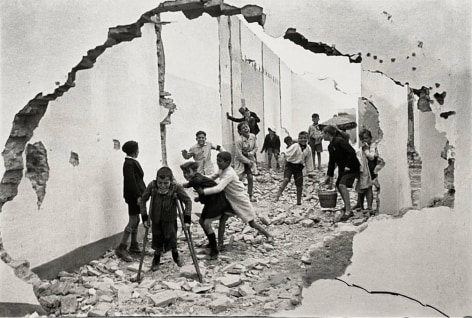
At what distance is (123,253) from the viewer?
4.53 metres

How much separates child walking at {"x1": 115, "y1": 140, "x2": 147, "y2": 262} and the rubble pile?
13 cm

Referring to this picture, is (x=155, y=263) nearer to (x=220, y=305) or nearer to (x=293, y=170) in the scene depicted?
(x=220, y=305)

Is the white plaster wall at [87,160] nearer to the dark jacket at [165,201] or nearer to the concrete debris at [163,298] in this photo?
the dark jacket at [165,201]

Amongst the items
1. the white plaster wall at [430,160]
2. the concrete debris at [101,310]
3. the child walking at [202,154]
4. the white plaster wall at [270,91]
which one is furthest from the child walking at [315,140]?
the concrete debris at [101,310]

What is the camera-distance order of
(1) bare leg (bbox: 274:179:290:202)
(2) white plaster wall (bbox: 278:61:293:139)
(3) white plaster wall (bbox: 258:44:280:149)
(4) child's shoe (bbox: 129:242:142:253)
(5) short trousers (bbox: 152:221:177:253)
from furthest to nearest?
1. (2) white plaster wall (bbox: 278:61:293:139)
2. (3) white plaster wall (bbox: 258:44:280:149)
3. (1) bare leg (bbox: 274:179:290:202)
4. (4) child's shoe (bbox: 129:242:142:253)
5. (5) short trousers (bbox: 152:221:177:253)

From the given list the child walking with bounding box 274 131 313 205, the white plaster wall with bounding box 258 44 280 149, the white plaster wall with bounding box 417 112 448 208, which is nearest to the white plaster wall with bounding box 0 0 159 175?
the white plaster wall with bounding box 417 112 448 208

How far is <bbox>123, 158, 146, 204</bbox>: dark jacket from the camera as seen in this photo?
4.42 metres

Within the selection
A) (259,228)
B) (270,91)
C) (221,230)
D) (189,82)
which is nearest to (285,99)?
(270,91)

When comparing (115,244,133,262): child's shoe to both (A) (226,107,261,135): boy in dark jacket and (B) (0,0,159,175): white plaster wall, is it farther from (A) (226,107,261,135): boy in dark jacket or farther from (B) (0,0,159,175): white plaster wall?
(A) (226,107,261,135): boy in dark jacket

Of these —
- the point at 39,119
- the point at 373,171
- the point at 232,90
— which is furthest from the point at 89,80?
the point at 232,90

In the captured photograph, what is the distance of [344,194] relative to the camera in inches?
205

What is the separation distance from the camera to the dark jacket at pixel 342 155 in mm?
5074

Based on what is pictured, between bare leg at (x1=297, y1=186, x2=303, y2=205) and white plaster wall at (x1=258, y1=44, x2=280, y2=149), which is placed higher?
white plaster wall at (x1=258, y1=44, x2=280, y2=149)

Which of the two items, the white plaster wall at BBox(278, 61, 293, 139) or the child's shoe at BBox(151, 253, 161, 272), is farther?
the white plaster wall at BBox(278, 61, 293, 139)
